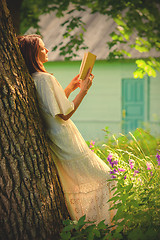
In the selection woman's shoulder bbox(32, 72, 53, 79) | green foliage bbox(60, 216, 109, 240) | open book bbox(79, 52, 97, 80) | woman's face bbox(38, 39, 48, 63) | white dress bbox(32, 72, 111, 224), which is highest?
woman's face bbox(38, 39, 48, 63)

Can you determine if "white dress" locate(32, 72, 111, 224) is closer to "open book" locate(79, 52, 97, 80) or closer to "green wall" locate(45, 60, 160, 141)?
"open book" locate(79, 52, 97, 80)

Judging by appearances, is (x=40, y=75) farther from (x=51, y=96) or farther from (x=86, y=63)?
(x=86, y=63)

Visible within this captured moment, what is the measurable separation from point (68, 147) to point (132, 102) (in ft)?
29.6

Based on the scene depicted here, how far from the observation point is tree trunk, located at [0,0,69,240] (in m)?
2.10

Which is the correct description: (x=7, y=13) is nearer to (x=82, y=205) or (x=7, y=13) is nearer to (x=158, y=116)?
(x=82, y=205)

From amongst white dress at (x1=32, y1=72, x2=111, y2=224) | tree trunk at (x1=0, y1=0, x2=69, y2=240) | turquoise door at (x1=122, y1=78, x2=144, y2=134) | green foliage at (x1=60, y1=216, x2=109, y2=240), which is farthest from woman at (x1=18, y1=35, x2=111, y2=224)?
turquoise door at (x1=122, y1=78, x2=144, y2=134)

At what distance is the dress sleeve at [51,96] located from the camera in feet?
7.59

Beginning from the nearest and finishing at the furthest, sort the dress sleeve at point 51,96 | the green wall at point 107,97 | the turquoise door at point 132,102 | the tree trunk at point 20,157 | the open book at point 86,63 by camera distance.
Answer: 1. the tree trunk at point 20,157
2. the dress sleeve at point 51,96
3. the open book at point 86,63
4. the green wall at point 107,97
5. the turquoise door at point 132,102

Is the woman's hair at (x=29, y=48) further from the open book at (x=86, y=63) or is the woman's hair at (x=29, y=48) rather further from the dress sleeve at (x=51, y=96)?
the open book at (x=86, y=63)

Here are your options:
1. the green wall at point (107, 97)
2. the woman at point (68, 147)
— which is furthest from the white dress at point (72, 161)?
the green wall at point (107, 97)

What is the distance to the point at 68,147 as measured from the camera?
2.45m

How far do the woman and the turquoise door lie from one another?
868 centimetres

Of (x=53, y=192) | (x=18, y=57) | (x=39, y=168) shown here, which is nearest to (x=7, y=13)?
(x=18, y=57)

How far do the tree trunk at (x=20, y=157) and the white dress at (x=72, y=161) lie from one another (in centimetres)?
12
